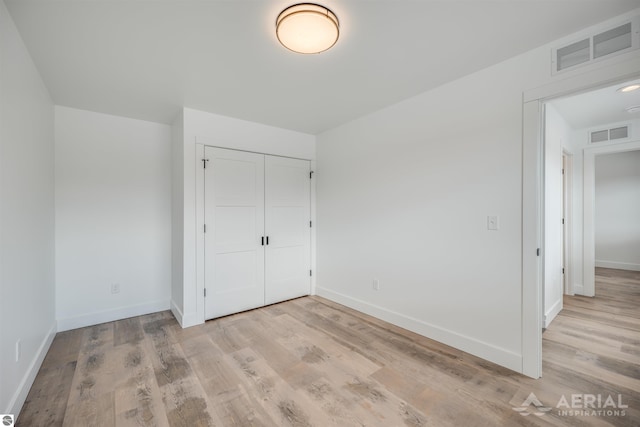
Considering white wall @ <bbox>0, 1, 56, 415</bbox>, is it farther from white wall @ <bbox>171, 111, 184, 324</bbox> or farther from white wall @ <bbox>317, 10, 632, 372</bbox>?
white wall @ <bbox>317, 10, 632, 372</bbox>

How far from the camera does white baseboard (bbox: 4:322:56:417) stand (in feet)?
5.46

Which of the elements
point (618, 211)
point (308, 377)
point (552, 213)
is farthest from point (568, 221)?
point (308, 377)

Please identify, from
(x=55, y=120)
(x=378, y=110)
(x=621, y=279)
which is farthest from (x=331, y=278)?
(x=621, y=279)

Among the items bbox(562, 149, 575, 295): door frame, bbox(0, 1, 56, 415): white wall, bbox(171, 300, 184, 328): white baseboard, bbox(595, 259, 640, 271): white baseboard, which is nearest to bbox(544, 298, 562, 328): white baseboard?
bbox(562, 149, 575, 295): door frame

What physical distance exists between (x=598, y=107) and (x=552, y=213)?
1.33 m

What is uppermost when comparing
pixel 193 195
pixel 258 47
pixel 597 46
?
pixel 258 47

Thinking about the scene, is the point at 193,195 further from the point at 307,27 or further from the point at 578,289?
the point at 578,289

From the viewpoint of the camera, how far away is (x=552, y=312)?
3135mm

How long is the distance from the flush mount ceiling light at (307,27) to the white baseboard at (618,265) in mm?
7428

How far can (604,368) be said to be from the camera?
2152 millimetres

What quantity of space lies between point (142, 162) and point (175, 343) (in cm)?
220

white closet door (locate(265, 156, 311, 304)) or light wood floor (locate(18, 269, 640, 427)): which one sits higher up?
white closet door (locate(265, 156, 311, 304))

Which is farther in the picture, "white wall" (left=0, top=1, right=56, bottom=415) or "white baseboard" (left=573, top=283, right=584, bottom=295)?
"white baseboard" (left=573, top=283, right=584, bottom=295)

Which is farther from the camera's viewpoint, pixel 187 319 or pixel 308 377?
pixel 187 319
